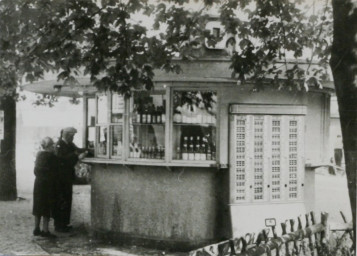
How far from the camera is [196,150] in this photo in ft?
Result: 29.8

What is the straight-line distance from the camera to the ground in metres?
8.62

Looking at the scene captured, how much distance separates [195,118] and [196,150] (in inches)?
21.1

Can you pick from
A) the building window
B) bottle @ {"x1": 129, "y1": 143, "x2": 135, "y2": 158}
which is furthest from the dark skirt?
the building window

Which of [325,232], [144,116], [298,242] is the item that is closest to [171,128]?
[144,116]

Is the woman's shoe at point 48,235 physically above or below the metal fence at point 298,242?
below

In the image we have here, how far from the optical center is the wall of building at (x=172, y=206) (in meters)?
8.94

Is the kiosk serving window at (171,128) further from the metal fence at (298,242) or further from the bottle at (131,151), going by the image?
the metal fence at (298,242)

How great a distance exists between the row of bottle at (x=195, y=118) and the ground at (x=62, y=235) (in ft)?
7.12

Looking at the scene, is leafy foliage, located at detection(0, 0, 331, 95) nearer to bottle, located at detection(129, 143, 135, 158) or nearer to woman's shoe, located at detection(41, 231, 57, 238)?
bottle, located at detection(129, 143, 135, 158)

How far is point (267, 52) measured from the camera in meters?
8.33

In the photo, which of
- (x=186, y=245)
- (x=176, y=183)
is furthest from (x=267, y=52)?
(x=186, y=245)

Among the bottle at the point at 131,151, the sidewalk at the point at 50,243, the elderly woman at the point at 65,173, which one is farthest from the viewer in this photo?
the elderly woman at the point at 65,173

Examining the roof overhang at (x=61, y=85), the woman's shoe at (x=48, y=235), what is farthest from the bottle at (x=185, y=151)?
the woman's shoe at (x=48, y=235)

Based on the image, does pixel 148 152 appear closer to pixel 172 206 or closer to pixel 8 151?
pixel 172 206
